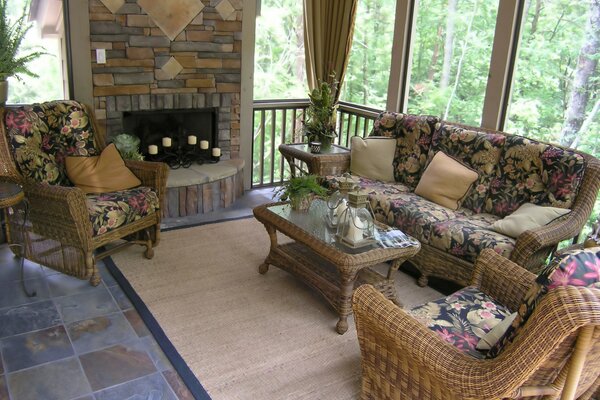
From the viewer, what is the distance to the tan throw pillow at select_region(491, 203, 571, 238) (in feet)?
10.2

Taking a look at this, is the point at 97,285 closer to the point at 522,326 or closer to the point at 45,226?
the point at 45,226

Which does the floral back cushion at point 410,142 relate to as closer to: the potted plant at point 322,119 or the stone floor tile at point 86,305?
the potted plant at point 322,119

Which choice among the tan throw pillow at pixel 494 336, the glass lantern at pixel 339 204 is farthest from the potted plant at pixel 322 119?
the tan throw pillow at pixel 494 336

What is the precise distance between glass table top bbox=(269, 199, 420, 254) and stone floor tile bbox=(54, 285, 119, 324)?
1.14 meters

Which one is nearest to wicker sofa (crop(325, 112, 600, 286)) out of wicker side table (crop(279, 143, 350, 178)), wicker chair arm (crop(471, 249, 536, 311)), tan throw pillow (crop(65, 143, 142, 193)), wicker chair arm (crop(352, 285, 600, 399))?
wicker side table (crop(279, 143, 350, 178))

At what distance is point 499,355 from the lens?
5.38 ft

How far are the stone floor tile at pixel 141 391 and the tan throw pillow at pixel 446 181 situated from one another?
7.53 ft

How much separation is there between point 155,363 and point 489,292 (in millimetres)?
1660

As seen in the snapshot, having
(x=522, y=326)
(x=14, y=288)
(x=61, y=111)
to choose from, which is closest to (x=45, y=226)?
(x=14, y=288)

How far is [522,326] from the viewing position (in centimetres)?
156

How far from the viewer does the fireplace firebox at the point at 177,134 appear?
182 inches

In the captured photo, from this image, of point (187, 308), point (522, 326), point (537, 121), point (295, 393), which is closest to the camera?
point (522, 326)

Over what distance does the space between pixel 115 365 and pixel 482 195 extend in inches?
103

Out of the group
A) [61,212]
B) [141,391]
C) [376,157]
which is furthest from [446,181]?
[61,212]
